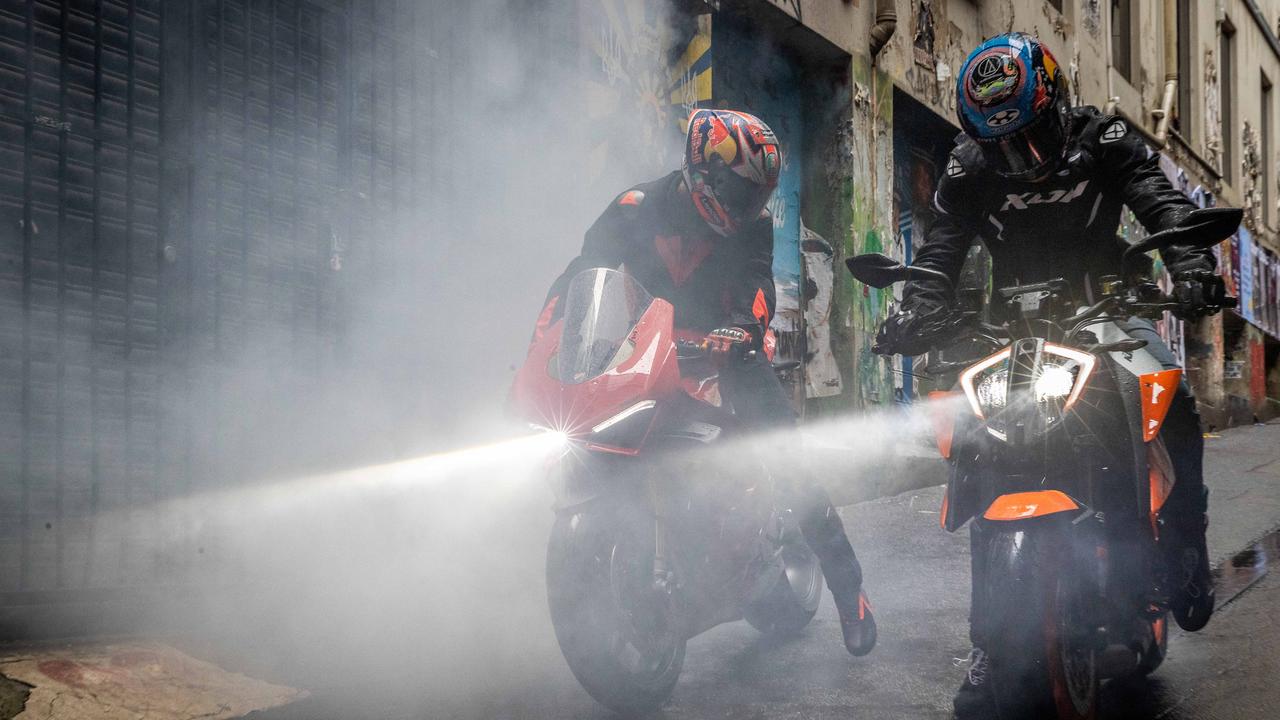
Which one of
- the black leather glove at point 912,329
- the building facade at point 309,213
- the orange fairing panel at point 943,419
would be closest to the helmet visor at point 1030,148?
the black leather glove at point 912,329

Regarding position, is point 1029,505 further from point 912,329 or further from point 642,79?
point 642,79

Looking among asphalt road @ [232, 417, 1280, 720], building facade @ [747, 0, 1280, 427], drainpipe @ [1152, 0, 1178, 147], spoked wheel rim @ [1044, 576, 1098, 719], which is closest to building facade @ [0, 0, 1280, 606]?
building facade @ [747, 0, 1280, 427]

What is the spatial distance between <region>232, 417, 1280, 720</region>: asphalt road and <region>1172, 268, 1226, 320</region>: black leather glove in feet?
3.60

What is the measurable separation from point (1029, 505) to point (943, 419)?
38 cm

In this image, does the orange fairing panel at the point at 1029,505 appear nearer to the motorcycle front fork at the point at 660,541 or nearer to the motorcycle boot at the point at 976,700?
the motorcycle boot at the point at 976,700

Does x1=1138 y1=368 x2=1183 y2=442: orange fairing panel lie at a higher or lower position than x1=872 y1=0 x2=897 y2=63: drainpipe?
lower

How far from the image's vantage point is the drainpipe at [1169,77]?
661 inches

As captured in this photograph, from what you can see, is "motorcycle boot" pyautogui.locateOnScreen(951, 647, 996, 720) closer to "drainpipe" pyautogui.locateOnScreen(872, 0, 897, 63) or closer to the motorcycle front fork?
the motorcycle front fork

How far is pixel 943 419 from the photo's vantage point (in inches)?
106

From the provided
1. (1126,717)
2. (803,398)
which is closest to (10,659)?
(1126,717)

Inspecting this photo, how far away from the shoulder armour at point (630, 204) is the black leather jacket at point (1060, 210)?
92 cm

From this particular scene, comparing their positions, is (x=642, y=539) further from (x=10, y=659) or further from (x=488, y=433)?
(x=488, y=433)

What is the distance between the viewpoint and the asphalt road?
117 inches

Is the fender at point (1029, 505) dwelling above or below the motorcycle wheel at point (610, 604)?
above
